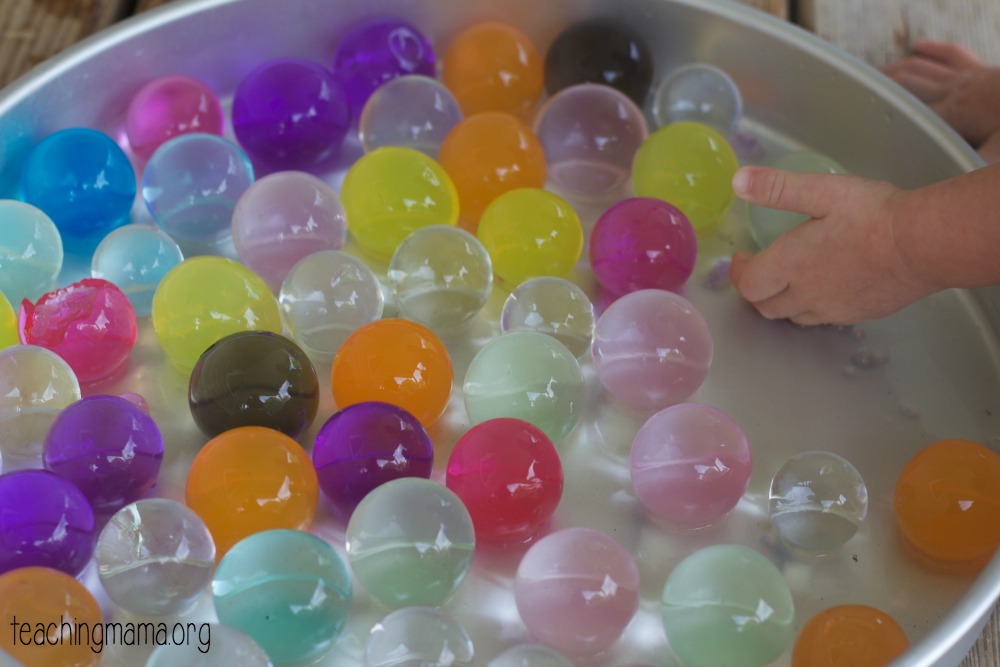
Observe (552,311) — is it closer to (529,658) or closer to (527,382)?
(527,382)

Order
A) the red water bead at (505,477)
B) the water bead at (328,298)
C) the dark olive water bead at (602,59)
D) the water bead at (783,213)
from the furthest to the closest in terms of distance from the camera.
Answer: the dark olive water bead at (602,59)
the water bead at (783,213)
the water bead at (328,298)
the red water bead at (505,477)

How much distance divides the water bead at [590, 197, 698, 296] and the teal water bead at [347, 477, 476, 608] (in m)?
0.27

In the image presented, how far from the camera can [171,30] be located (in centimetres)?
97

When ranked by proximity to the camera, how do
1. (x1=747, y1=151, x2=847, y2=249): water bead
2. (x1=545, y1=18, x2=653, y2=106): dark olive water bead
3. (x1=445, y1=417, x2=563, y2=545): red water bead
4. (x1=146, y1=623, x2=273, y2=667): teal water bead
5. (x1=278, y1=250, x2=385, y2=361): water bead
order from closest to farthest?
(x1=146, y1=623, x2=273, y2=667): teal water bead, (x1=445, y1=417, x2=563, y2=545): red water bead, (x1=278, y1=250, x2=385, y2=361): water bead, (x1=747, y1=151, x2=847, y2=249): water bead, (x1=545, y1=18, x2=653, y2=106): dark olive water bead

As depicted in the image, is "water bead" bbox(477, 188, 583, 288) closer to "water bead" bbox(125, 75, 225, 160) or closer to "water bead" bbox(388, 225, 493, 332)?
"water bead" bbox(388, 225, 493, 332)

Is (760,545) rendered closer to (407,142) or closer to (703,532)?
(703,532)

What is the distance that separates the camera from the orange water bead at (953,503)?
703 mm

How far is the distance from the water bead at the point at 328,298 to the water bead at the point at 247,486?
12 centimetres

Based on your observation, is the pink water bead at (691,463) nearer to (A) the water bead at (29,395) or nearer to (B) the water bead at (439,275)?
(B) the water bead at (439,275)

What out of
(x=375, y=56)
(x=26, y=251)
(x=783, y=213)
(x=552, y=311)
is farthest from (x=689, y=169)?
(x=26, y=251)

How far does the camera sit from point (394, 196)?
861mm

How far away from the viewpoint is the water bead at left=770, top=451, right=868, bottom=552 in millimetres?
708

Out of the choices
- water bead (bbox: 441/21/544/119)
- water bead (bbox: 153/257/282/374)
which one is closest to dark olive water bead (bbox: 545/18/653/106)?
water bead (bbox: 441/21/544/119)

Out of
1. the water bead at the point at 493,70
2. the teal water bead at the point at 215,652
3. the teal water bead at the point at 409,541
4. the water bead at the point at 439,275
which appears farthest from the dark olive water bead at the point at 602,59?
the teal water bead at the point at 215,652
